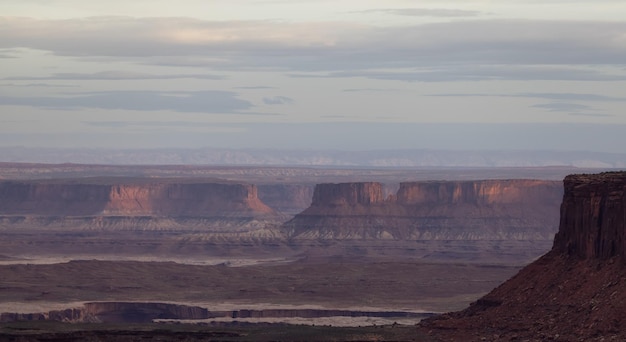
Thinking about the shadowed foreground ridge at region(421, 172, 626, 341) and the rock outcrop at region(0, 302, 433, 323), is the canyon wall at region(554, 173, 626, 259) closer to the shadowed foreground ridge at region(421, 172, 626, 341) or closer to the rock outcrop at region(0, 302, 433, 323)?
the shadowed foreground ridge at region(421, 172, 626, 341)

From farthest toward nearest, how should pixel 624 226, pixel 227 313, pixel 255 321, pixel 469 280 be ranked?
pixel 469 280
pixel 227 313
pixel 255 321
pixel 624 226

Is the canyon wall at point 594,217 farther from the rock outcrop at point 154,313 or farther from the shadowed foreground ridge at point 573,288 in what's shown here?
the rock outcrop at point 154,313

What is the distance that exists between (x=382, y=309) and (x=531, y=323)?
2541 inches

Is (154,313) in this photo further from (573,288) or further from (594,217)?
(573,288)

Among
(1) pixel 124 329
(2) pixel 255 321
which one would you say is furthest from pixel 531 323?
(2) pixel 255 321

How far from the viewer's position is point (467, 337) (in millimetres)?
83500

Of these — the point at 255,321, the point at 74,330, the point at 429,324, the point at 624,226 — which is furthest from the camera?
the point at 255,321

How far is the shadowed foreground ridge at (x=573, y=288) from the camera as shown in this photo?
77.5 meters

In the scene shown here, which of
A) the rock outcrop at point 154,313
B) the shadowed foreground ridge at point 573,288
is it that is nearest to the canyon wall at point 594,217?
the shadowed foreground ridge at point 573,288

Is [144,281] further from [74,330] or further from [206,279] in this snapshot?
[74,330]

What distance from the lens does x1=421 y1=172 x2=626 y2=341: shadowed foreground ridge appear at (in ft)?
254

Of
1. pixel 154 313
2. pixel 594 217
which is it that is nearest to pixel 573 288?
pixel 594 217

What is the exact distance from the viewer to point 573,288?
269ft

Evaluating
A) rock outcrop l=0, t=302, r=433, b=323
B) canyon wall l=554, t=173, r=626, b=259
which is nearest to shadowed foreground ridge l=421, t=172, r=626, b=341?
canyon wall l=554, t=173, r=626, b=259
